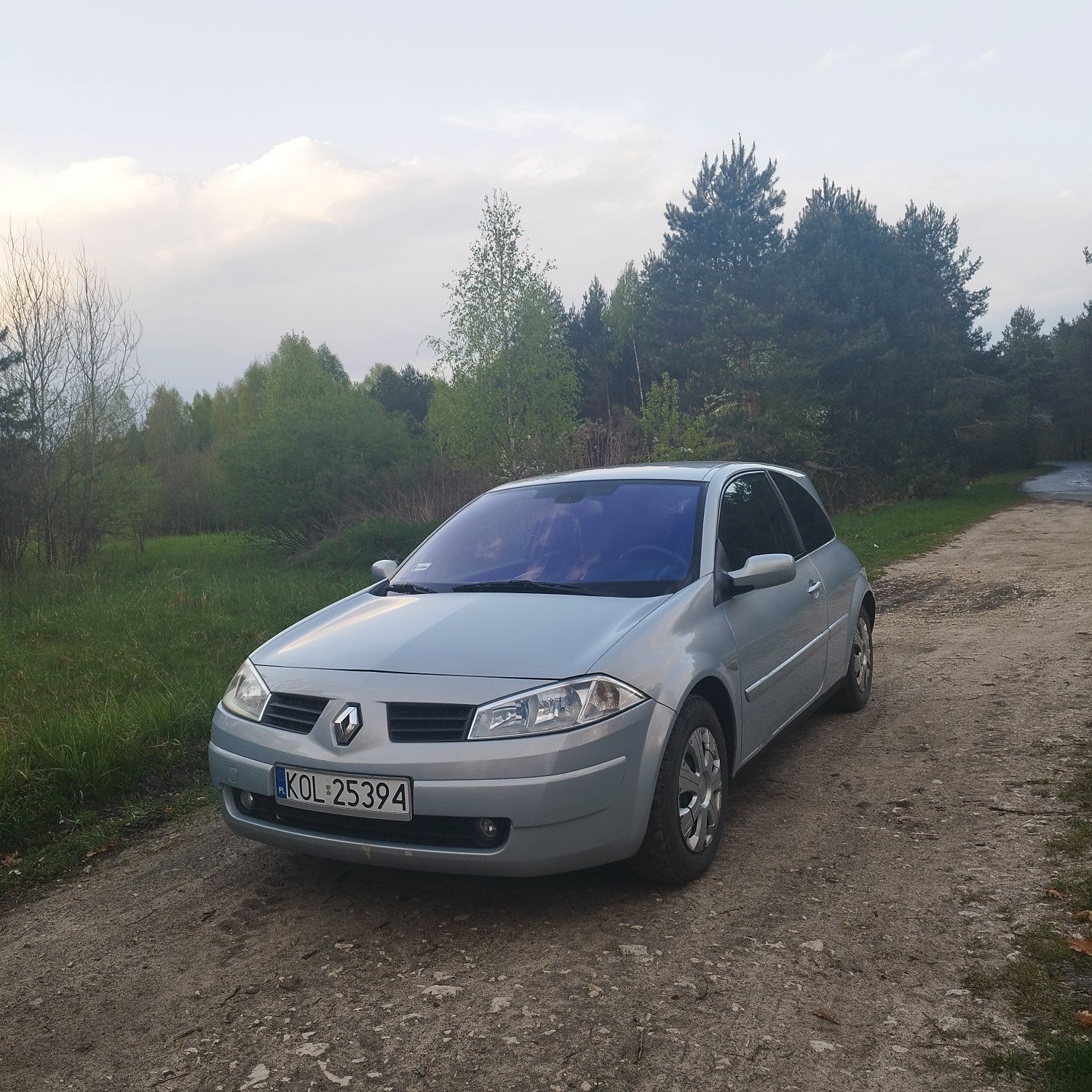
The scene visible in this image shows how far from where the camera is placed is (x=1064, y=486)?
39688mm

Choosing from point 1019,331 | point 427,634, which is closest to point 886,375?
point 427,634

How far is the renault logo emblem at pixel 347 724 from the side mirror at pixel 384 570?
1.61 metres

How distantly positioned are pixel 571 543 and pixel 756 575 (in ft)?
2.85

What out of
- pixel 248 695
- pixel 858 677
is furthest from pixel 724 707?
pixel 858 677

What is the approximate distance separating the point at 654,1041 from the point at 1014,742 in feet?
12.0

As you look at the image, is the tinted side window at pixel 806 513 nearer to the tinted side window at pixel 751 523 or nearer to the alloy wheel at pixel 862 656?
the tinted side window at pixel 751 523

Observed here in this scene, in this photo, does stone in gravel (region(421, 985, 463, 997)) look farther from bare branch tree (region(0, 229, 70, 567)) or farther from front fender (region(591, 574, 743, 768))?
bare branch tree (region(0, 229, 70, 567))

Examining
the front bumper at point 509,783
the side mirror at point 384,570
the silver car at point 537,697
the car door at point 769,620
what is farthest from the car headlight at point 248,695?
the car door at point 769,620

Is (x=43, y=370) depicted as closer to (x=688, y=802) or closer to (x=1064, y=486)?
(x=688, y=802)

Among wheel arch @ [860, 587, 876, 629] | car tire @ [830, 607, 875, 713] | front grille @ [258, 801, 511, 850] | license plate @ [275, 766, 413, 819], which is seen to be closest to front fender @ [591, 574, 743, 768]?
front grille @ [258, 801, 511, 850]

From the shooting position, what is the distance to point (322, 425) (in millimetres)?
27219

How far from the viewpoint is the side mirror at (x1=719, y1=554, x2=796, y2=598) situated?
445 centimetres

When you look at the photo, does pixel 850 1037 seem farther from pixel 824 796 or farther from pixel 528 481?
pixel 528 481

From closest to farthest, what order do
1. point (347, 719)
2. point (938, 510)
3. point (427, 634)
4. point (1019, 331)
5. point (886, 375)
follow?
point (347, 719) < point (427, 634) < point (938, 510) < point (886, 375) < point (1019, 331)
